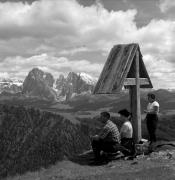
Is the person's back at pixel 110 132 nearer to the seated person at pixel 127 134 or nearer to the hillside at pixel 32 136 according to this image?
the seated person at pixel 127 134

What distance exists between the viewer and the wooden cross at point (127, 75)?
16844mm

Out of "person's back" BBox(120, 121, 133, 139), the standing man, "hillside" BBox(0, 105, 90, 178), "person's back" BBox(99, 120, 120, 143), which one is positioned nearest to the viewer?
"person's back" BBox(99, 120, 120, 143)

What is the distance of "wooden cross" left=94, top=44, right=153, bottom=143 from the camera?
1684 cm

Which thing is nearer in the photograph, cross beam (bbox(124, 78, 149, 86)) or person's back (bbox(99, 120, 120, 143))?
person's back (bbox(99, 120, 120, 143))

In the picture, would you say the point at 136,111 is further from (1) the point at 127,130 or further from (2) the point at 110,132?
(2) the point at 110,132

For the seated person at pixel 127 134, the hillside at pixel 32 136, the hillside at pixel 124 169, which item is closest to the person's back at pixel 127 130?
the seated person at pixel 127 134

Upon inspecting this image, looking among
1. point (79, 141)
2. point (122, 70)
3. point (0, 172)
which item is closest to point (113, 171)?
point (122, 70)

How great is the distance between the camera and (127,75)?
18.2 m

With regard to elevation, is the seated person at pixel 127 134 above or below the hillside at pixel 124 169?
above

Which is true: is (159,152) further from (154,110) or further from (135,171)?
(135,171)

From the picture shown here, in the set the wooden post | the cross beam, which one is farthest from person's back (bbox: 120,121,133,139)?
the cross beam

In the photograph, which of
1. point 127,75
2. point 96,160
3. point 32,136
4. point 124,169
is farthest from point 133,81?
point 32,136

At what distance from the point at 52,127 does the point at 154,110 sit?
105 ft

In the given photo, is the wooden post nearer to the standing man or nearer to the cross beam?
the cross beam
